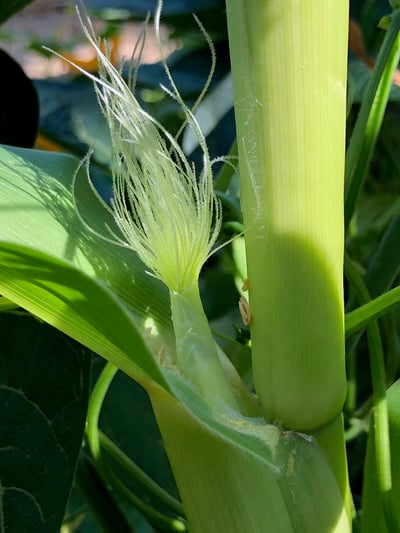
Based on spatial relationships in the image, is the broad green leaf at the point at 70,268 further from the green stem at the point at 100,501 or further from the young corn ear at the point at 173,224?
the green stem at the point at 100,501

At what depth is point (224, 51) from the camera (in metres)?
0.92

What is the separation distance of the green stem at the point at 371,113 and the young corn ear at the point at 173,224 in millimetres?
105

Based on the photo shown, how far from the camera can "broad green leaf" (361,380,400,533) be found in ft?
1.15

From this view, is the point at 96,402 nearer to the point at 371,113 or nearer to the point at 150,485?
the point at 150,485

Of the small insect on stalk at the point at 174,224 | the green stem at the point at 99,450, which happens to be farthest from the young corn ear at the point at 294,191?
the green stem at the point at 99,450

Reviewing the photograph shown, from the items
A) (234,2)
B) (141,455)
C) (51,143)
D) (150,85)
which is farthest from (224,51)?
(234,2)

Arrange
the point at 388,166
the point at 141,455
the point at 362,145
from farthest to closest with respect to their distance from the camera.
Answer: the point at 388,166, the point at 141,455, the point at 362,145

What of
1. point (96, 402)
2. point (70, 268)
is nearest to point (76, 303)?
point (70, 268)

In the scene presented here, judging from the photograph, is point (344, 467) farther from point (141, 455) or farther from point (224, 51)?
point (224, 51)

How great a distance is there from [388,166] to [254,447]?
2.49ft

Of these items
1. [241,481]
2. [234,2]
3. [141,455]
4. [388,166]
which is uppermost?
[234,2]

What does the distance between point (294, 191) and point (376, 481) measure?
159mm

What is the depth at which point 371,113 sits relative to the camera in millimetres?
402

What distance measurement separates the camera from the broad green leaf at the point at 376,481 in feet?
1.15
